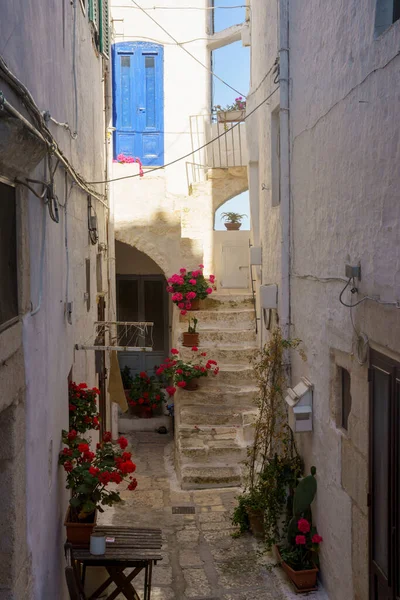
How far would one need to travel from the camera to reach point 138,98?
14922 mm

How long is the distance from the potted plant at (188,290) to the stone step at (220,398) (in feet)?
6.82

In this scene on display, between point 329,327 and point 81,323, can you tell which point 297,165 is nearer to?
point 329,327

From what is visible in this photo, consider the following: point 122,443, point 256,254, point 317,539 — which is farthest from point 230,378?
point 317,539

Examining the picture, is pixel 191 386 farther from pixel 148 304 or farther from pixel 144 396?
pixel 148 304

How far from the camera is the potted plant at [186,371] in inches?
436

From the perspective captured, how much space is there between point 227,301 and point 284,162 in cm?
592

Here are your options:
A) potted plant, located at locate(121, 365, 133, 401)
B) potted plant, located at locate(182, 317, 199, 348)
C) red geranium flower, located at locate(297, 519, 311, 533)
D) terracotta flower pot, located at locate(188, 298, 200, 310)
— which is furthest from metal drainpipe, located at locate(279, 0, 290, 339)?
potted plant, located at locate(121, 365, 133, 401)

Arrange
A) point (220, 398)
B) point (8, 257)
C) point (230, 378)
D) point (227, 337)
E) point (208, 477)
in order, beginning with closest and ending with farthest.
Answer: point (8, 257), point (208, 477), point (220, 398), point (230, 378), point (227, 337)

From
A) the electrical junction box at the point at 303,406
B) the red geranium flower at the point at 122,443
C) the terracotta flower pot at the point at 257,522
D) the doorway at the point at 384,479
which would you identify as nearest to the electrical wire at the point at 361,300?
the doorway at the point at 384,479

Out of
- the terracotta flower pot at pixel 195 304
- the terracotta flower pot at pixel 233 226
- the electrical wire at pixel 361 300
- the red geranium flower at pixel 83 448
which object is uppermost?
the terracotta flower pot at pixel 233 226

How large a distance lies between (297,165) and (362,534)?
3.69 metres

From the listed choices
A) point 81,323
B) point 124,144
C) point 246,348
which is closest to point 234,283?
point 246,348

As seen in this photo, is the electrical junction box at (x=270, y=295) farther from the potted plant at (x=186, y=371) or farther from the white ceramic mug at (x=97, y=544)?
the white ceramic mug at (x=97, y=544)

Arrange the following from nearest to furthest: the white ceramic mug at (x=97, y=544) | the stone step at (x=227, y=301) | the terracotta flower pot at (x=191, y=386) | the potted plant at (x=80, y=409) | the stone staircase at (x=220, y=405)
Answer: the white ceramic mug at (x=97, y=544), the potted plant at (x=80, y=409), the stone staircase at (x=220, y=405), the terracotta flower pot at (x=191, y=386), the stone step at (x=227, y=301)
